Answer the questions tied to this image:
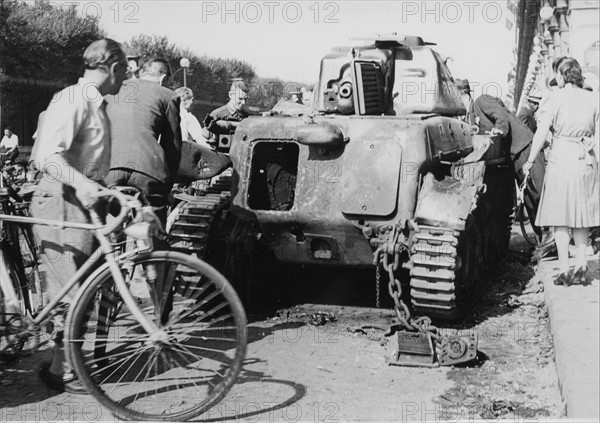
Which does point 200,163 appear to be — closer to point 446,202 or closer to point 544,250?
point 446,202

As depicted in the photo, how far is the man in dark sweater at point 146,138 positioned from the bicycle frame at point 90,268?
1008 millimetres

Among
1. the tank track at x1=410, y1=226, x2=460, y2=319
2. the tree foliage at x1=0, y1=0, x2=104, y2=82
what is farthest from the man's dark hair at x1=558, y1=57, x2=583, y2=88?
the tree foliage at x1=0, y1=0, x2=104, y2=82

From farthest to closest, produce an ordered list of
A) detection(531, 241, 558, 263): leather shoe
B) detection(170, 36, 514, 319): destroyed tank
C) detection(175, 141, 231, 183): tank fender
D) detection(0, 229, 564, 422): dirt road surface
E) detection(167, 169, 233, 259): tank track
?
detection(531, 241, 558, 263): leather shoe
detection(175, 141, 231, 183): tank fender
detection(167, 169, 233, 259): tank track
detection(170, 36, 514, 319): destroyed tank
detection(0, 229, 564, 422): dirt road surface

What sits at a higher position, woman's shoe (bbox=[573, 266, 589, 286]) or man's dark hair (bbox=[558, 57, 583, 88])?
man's dark hair (bbox=[558, 57, 583, 88])

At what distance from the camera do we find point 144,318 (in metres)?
4.47

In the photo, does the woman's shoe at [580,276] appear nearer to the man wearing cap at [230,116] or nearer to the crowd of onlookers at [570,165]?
the crowd of onlookers at [570,165]

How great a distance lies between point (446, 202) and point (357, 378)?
5.61 feet

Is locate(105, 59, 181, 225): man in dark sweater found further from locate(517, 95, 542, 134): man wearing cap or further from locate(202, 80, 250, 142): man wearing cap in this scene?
locate(517, 95, 542, 134): man wearing cap

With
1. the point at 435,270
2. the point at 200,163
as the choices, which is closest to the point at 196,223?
the point at 200,163

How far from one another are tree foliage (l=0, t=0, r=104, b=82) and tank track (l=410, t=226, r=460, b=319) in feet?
75.9

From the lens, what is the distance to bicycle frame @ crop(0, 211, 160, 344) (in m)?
4.44

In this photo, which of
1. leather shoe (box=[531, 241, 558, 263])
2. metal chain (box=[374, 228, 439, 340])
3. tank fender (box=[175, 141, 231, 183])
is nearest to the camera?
metal chain (box=[374, 228, 439, 340])

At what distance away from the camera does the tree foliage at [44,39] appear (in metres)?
29.1

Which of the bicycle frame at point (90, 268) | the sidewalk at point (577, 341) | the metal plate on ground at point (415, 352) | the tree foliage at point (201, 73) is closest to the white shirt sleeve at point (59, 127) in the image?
the bicycle frame at point (90, 268)
